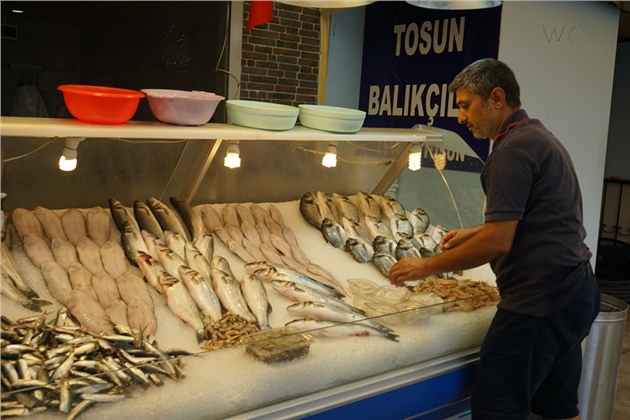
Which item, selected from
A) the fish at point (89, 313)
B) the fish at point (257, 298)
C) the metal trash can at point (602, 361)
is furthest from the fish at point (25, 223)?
the metal trash can at point (602, 361)

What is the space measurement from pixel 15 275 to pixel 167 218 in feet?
2.46

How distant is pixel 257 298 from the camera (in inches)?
94.4

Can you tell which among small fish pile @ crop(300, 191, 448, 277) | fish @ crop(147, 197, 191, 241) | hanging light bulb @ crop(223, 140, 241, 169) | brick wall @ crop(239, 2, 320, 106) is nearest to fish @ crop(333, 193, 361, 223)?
small fish pile @ crop(300, 191, 448, 277)

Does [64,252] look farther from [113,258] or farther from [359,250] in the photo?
[359,250]

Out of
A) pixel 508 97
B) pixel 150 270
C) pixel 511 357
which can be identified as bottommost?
pixel 511 357

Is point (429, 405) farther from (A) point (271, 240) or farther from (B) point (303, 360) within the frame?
(A) point (271, 240)

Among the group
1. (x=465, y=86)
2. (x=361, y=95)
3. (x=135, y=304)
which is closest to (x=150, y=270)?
(x=135, y=304)

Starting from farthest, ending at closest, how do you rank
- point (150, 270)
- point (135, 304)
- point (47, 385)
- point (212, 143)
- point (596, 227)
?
1. point (596, 227)
2. point (212, 143)
3. point (150, 270)
4. point (135, 304)
5. point (47, 385)

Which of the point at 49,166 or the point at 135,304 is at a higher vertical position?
the point at 49,166

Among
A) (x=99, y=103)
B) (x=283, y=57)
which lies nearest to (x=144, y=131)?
(x=99, y=103)

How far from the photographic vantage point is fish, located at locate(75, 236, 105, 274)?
2473mm

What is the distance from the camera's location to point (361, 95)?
6.48m

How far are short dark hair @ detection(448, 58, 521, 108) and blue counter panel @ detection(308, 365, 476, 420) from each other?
1083mm

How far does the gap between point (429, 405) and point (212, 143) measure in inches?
59.2
